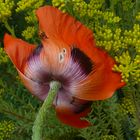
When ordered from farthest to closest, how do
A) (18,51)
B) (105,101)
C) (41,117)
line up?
(105,101), (18,51), (41,117)

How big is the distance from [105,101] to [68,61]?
0.21m

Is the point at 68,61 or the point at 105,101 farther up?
the point at 68,61

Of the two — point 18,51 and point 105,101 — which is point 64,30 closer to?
point 18,51

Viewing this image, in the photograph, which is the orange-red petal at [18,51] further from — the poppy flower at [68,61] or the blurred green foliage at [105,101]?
the blurred green foliage at [105,101]

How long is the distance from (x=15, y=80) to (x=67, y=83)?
39 centimetres

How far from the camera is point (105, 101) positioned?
37.7 inches

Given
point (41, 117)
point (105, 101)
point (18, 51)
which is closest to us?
point (41, 117)

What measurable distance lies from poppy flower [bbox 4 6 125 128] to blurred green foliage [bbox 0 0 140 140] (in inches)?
1.4

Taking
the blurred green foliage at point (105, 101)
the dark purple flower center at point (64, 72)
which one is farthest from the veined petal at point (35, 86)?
the blurred green foliage at point (105, 101)

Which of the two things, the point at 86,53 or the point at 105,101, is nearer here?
the point at 86,53

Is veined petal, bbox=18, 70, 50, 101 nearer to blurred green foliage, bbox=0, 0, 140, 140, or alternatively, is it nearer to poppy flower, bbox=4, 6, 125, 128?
poppy flower, bbox=4, 6, 125, 128

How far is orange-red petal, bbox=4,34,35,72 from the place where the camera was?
32.0 inches

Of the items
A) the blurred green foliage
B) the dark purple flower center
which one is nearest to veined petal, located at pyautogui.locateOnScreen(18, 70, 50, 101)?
the dark purple flower center

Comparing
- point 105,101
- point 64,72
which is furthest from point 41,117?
point 105,101
